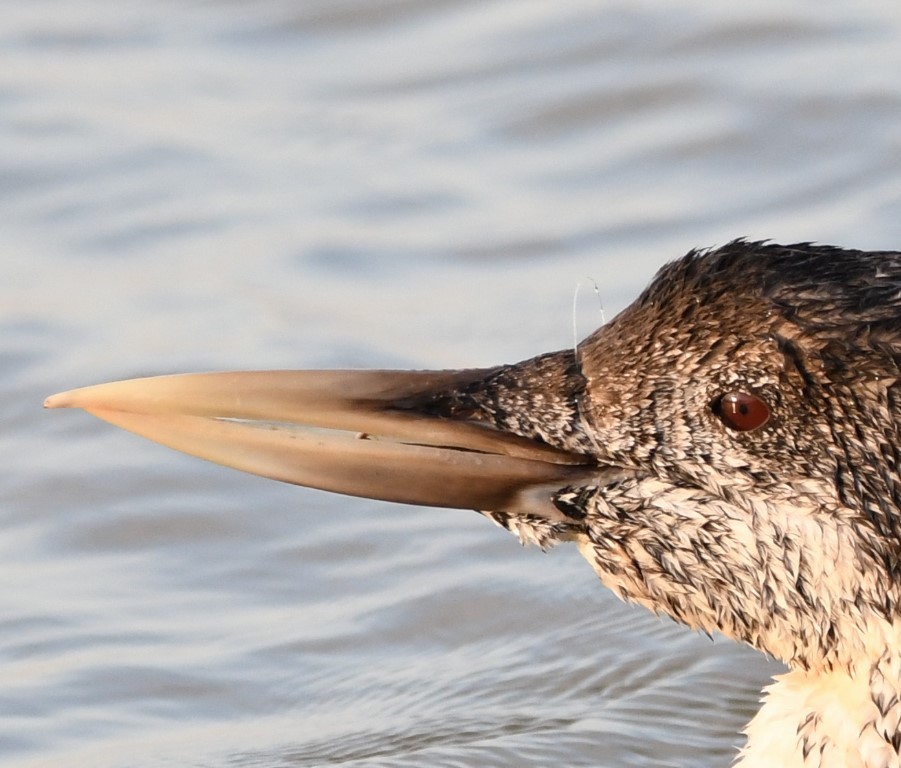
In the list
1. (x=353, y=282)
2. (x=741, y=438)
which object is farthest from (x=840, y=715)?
(x=353, y=282)

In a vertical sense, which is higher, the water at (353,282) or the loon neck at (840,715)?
the water at (353,282)

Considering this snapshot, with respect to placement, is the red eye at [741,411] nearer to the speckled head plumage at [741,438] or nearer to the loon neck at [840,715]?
the speckled head plumage at [741,438]

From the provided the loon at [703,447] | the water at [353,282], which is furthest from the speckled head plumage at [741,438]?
the water at [353,282]

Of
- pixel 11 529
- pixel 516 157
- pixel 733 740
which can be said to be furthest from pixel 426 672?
pixel 516 157

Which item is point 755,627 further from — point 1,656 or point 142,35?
point 142,35

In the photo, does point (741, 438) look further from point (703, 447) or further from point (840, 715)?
point (840, 715)

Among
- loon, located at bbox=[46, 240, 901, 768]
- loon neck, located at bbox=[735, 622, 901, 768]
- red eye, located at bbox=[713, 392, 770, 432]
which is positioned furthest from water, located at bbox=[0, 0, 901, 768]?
red eye, located at bbox=[713, 392, 770, 432]

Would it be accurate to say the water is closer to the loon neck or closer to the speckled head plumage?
the loon neck
